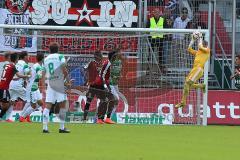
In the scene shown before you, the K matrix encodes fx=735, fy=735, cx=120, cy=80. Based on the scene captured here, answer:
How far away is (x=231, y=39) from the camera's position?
26.6m

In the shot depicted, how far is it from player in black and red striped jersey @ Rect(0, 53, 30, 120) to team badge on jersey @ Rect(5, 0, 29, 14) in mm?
4425

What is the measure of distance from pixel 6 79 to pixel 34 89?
1.01 metres

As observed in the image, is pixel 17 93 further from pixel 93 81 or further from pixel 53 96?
pixel 53 96

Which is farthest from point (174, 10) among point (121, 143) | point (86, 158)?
point (86, 158)

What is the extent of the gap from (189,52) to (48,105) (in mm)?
7525

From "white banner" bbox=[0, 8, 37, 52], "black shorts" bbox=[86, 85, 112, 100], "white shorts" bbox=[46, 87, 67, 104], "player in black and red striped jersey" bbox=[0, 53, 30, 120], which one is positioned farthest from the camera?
"white banner" bbox=[0, 8, 37, 52]

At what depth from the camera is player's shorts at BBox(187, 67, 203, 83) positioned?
22.1 m

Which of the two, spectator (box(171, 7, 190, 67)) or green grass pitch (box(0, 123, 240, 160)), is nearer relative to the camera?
green grass pitch (box(0, 123, 240, 160))

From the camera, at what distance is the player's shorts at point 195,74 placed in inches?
869

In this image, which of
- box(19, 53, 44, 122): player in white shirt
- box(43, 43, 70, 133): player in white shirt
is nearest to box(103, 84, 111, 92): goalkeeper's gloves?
box(19, 53, 44, 122): player in white shirt

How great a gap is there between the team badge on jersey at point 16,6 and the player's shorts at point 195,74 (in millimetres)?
6956

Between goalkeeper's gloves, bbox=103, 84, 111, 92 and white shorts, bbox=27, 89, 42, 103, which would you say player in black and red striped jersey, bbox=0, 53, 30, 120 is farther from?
goalkeeper's gloves, bbox=103, 84, 111, 92

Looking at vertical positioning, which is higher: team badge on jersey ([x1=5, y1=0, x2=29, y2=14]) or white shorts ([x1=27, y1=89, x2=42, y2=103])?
team badge on jersey ([x1=5, y1=0, x2=29, y2=14])

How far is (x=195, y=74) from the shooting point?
22078 millimetres
